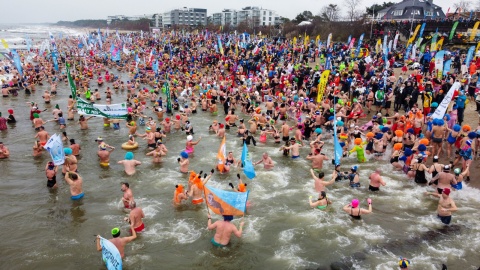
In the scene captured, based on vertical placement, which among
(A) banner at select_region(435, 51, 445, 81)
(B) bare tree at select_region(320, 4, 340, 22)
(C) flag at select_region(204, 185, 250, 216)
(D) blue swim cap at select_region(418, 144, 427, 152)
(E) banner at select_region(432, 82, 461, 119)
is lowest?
(C) flag at select_region(204, 185, 250, 216)

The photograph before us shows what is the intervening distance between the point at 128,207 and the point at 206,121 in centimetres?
984

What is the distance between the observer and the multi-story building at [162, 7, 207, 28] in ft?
473

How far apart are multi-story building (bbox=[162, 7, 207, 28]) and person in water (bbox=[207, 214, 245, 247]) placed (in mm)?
144378

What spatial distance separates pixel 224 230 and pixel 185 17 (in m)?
150

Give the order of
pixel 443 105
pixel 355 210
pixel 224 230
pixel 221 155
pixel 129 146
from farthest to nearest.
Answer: pixel 129 146, pixel 443 105, pixel 221 155, pixel 355 210, pixel 224 230

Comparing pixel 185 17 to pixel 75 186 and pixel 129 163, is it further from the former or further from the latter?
pixel 75 186

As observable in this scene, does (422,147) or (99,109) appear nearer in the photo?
(422,147)

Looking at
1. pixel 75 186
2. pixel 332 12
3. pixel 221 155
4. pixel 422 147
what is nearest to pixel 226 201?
pixel 221 155

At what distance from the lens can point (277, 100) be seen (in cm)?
1991

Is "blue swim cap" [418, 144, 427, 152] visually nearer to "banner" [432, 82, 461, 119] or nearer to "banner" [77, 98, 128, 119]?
"banner" [432, 82, 461, 119]

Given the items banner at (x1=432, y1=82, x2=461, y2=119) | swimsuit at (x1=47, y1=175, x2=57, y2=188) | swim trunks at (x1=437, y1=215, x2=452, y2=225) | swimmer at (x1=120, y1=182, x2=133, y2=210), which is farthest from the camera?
banner at (x1=432, y1=82, x2=461, y2=119)

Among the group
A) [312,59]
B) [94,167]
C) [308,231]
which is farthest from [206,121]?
[312,59]

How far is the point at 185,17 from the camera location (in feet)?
478

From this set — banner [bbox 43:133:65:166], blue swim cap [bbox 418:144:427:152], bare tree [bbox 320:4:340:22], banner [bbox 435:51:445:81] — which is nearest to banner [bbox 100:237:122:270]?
banner [bbox 43:133:65:166]
